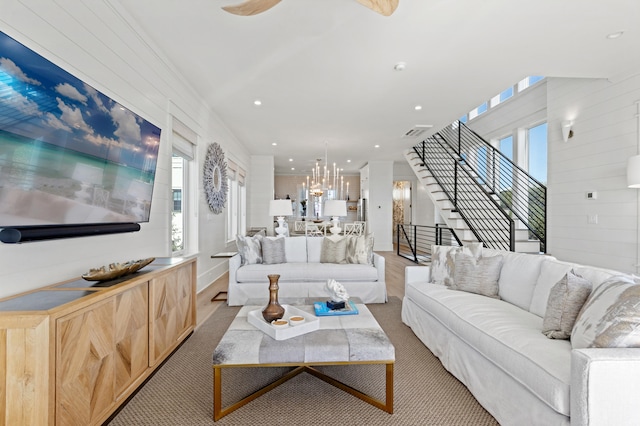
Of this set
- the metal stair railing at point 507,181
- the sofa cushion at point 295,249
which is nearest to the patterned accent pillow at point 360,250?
the sofa cushion at point 295,249

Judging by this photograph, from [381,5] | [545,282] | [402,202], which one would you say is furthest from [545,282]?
[402,202]

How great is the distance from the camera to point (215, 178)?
201 inches

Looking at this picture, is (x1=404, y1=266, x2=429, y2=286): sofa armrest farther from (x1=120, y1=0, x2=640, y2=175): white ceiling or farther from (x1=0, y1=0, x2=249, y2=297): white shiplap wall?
(x1=0, y1=0, x2=249, y2=297): white shiplap wall

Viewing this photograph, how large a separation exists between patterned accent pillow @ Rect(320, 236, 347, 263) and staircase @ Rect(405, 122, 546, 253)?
2.69 meters

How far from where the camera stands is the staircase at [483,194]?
5.20 meters

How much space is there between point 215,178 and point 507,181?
566 cm

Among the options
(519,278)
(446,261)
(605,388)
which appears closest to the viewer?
(605,388)

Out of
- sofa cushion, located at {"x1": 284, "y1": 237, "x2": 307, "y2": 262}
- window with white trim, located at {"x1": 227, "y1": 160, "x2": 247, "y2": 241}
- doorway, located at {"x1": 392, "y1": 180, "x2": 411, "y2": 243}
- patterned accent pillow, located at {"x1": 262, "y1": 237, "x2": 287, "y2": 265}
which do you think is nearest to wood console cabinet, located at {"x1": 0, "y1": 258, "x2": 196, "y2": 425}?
patterned accent pillow, located at {"x1": 262, "y1": 237, "x2": 287, "y2": 265}

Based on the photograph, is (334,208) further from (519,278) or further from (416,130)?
(519,278)

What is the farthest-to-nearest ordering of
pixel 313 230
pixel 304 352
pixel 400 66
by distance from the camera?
pixel 313 230 → pixel 400 66 → pixel 304 352

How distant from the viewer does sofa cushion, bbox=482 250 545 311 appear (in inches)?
88.8

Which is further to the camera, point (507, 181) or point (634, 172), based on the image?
point (507, 181)

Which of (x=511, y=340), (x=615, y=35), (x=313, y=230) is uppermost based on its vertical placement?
(x=615, y=35)

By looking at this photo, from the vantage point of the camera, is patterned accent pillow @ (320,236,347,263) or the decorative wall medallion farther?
the decorative wall medallion
